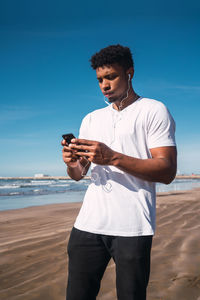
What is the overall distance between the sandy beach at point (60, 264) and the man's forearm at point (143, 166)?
217 cm

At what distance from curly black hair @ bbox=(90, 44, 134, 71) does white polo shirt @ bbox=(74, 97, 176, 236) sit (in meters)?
0.31

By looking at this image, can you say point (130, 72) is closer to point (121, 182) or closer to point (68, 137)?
point (68, 137)

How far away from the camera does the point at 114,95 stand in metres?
1.95

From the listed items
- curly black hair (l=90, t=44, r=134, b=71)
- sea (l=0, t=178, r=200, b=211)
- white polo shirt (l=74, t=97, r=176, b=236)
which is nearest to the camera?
white polo shirt (l=74, t=97, r=176, b=236)

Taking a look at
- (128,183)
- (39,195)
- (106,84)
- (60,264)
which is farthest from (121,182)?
(39,195)

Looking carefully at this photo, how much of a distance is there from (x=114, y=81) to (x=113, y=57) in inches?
6.7

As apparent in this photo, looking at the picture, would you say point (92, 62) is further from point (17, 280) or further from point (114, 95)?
point (17, 280)

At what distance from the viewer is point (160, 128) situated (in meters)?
1.71

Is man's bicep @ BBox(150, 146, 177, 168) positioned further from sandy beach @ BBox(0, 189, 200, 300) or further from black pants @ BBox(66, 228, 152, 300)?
sandy beach @ BBox(0, 189, 200, 300)

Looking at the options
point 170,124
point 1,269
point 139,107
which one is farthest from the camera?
point 1,269

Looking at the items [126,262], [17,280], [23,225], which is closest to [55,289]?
[17,280]

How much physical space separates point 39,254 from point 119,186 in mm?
3600

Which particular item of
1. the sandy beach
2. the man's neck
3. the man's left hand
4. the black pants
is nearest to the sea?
the sandy beach

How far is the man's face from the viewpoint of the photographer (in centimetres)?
192
